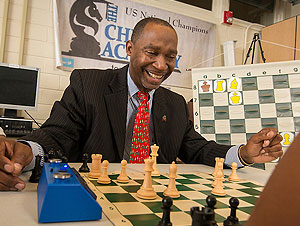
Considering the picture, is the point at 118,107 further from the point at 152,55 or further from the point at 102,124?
the point at 152,55

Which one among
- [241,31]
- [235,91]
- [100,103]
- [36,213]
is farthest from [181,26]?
[36,213]

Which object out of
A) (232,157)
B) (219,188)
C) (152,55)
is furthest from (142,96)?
(219,188)

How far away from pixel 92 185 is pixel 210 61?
3.72 meters

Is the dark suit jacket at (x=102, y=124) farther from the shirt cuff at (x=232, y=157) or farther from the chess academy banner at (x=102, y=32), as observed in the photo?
the chess academy banner at (x=102, y=32)

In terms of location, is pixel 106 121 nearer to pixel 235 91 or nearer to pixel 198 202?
pixel 198 202

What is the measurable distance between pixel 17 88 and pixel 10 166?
2282 millimetres

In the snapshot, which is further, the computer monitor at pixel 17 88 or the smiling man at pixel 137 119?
the computer monitor at pixel 17 88

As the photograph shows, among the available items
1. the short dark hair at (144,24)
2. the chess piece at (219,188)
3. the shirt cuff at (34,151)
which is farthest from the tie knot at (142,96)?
the chess piece at (219,188)

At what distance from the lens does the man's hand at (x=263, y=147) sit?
151 centimetres

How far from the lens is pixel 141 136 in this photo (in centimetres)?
182

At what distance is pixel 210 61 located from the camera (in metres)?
4.38

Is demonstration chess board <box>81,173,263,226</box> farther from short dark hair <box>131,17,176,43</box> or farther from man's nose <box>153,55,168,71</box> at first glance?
short dark hair <box>131,17,176,43</box>

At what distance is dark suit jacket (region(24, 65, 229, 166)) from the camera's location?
164 centimetres

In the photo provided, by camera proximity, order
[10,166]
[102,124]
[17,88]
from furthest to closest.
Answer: [17,88] < [102,124] < [10,166]
